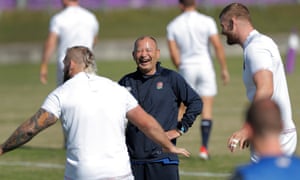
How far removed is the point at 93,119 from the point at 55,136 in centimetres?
1061

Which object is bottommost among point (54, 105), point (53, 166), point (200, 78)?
point (53, 166)

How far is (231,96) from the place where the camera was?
24781mm

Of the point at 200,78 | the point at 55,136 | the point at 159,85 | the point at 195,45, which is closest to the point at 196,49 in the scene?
the point at 195,45

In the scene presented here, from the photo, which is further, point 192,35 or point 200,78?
point 200,78

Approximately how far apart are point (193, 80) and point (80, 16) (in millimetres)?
2005

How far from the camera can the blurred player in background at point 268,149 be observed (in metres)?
5.34

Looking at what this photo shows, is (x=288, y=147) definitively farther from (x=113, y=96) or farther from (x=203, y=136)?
(x=203, y=136)

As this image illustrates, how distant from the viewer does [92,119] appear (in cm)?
801

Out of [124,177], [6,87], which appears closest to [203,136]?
[124,177]

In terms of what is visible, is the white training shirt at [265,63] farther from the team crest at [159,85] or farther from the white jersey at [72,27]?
the white jersey at [72,27]

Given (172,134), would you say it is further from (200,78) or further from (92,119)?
(200,78)

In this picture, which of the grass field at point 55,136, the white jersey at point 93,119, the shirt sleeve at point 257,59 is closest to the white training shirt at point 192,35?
the grass field at point 55,136

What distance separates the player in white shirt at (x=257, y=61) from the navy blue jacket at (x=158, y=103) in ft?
2.73

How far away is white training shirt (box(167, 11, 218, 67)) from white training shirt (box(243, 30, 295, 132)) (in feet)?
20.7
